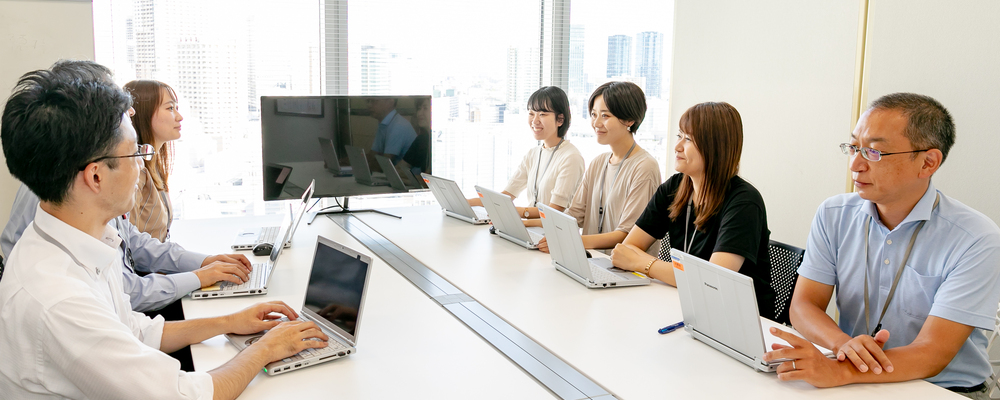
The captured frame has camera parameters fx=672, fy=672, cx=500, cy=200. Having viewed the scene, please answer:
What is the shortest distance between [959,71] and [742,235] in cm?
146

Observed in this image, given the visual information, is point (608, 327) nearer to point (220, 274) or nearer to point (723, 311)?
point (723, 311)

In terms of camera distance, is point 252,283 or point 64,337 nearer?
point 64,337

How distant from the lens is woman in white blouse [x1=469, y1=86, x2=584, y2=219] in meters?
3.50

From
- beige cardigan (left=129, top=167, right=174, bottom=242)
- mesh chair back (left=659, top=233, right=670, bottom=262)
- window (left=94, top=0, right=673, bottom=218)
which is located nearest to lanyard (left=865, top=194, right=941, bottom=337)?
mesh chair back (left=659, top=233, right=670, bottom=262)

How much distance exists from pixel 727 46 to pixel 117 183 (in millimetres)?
3496

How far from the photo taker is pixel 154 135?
→ 105 inches

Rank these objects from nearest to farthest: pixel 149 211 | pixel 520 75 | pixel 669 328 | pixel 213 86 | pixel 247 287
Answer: pixel 669 328, pixel 247 287, pixel 149 211, pixel 213 86, pixel 520 75

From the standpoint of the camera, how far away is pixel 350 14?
4.34 meters

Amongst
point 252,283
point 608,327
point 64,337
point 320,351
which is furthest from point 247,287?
point 608,327

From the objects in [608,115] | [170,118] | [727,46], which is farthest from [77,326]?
[727,46]

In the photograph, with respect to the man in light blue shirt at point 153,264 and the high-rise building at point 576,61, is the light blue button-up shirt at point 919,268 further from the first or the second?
the high-rise building at point 576,61

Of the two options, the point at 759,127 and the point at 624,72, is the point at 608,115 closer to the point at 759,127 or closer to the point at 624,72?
the point at 759,127

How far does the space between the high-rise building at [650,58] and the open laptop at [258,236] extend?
306 centimetres

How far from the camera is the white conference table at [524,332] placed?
1.44 m
